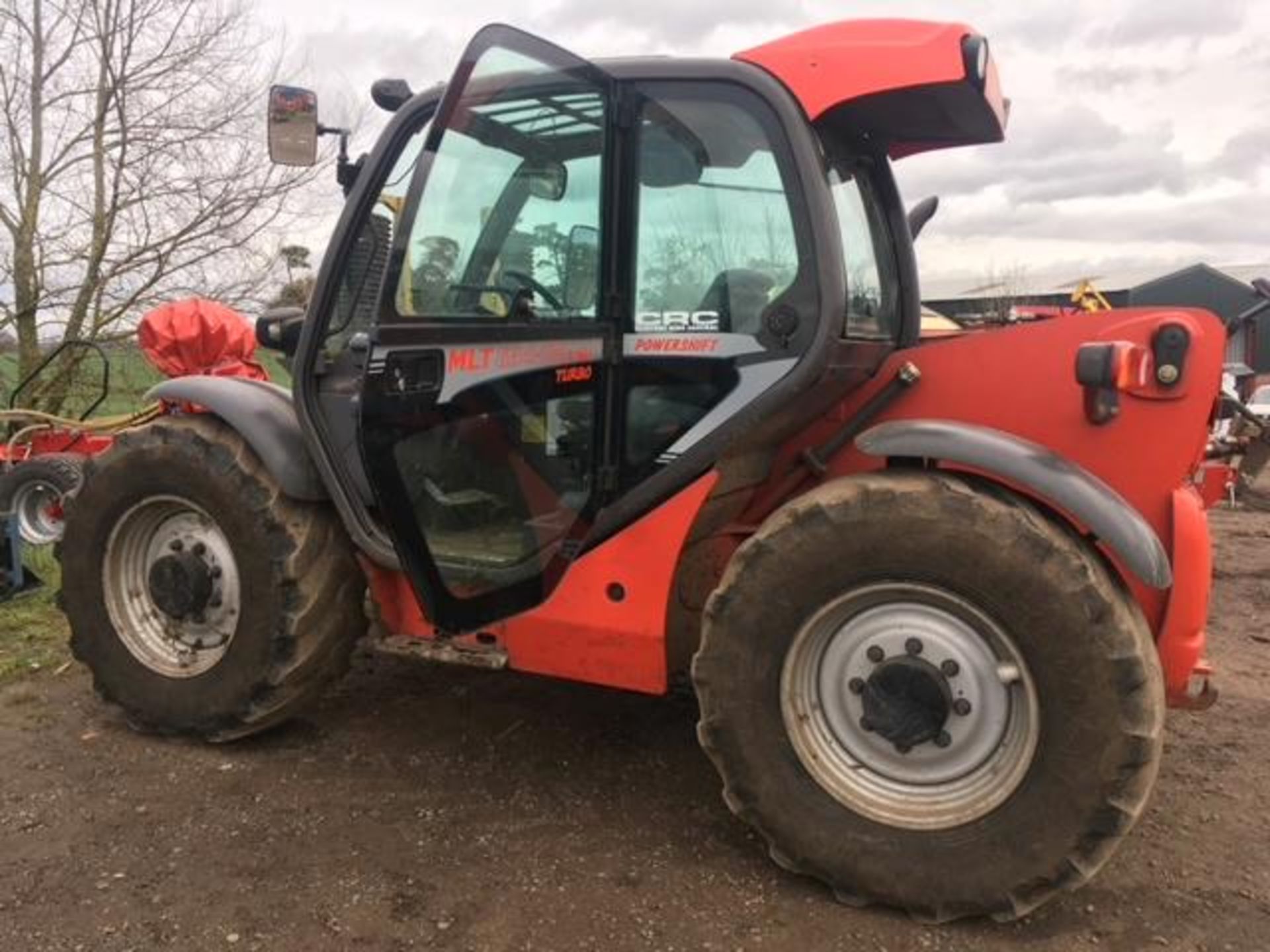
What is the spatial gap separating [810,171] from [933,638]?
1.32m

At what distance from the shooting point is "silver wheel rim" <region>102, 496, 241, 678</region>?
13.1 feet

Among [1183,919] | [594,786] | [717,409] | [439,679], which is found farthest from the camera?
[439,679]

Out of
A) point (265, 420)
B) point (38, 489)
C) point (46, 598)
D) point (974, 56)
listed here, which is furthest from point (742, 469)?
point (38, 489)

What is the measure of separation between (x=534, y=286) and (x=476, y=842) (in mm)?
1714

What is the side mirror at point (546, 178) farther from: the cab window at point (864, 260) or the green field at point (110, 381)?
the green field at point (110, 381)

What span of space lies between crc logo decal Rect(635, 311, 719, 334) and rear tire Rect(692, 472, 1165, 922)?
23.4 inches

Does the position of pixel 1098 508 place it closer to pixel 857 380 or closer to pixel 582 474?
pixel 857 380

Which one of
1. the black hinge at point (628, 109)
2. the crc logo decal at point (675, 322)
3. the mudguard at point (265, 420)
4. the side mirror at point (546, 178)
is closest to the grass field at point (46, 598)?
the mudguard at point (265, 420)

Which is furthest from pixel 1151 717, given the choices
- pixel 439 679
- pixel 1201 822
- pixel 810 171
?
pixel 439 679

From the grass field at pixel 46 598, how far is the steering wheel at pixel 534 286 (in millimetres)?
1251

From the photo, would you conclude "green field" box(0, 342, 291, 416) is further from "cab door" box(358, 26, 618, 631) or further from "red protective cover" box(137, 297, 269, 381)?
"cab door" box(358, 26, 618, 631)

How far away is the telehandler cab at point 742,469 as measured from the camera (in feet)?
9.32

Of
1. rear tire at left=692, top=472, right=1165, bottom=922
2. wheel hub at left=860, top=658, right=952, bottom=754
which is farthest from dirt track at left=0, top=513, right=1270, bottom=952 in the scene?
wheel hub at left=860, top=658, right=952, bottom=754

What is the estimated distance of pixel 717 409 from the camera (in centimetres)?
320
